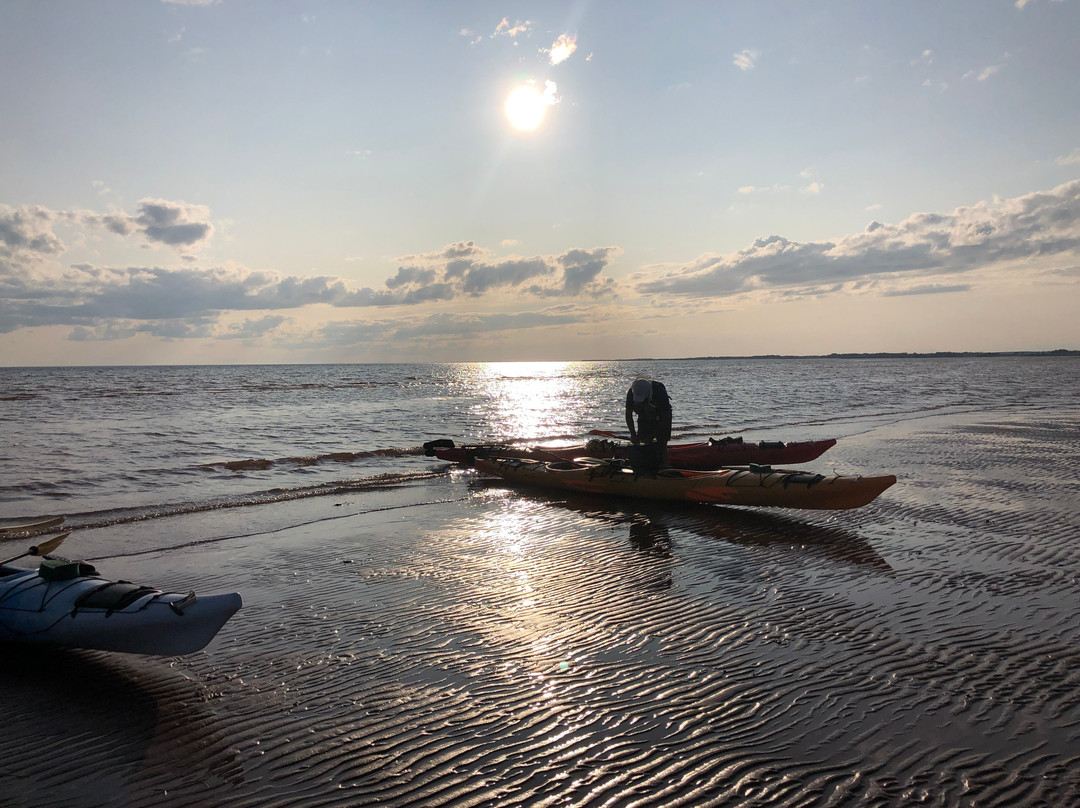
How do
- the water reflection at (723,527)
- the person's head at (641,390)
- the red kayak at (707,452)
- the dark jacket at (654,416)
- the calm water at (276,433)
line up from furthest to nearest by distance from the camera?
the red kayak at (707,452) → the calm water at (276,433) → the dark jacket at (654,416) → the person's head at (641,390) → the water reflection at (723,527)

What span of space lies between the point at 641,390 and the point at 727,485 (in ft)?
7.60

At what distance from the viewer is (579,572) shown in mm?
7254

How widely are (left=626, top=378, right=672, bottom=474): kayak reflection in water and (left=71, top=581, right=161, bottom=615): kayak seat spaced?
26.1 ft

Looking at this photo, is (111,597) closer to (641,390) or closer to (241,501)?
(241,501)

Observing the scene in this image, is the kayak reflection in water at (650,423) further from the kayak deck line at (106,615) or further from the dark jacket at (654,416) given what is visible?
the kayak deck line at (106,615)

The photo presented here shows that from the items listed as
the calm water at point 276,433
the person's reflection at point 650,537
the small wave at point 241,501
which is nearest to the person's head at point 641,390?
the person's reflection at point 650,537

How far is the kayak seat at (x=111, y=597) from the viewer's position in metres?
5.12

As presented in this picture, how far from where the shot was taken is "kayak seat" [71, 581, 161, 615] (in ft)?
16.8

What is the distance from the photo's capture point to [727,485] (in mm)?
10258

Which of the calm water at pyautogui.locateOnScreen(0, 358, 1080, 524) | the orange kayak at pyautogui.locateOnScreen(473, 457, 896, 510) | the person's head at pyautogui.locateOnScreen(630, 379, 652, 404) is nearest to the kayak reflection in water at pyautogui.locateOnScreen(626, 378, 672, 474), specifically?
the person's head at pyautogui.locateOnScreen(630, 379, 652, 404)

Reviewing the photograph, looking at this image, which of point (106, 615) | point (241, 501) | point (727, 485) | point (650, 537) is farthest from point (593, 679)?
point (241, 501)

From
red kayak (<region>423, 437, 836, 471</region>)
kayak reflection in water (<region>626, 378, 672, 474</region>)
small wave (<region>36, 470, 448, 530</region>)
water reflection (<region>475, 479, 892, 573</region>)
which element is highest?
kayak reflection in water (<region>626, 378, 672, 474</region>)

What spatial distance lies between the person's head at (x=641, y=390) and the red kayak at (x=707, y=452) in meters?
2.04

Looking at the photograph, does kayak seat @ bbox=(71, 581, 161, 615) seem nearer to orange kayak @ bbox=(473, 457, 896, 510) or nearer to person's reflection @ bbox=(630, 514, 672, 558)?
person's reflection @ bbox=(630, 514, 672, 558)
